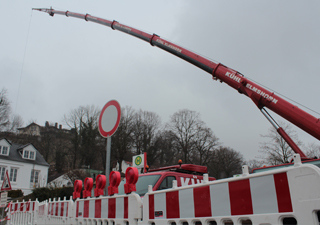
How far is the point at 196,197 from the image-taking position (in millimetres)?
2957

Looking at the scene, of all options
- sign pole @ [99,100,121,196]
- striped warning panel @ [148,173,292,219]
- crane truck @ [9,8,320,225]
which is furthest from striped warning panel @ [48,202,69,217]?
striped warning panel @ [148,173,292,219]

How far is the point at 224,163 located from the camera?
4756 cm

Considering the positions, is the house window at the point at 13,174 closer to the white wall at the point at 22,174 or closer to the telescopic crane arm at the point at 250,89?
the white wall at the point at 22,174

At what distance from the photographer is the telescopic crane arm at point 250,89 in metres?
8.88

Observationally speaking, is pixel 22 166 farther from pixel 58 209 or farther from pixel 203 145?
pixel 58 209

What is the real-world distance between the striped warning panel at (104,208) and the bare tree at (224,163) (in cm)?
4050

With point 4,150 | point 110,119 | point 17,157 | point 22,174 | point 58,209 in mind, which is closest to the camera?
point 110,119

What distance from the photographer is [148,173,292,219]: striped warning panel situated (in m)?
2.24

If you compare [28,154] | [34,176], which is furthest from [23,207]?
[28,154]

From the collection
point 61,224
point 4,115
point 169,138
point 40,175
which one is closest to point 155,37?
point 61,224

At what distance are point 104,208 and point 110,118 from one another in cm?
209

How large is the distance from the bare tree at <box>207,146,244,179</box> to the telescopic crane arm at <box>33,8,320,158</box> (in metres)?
33.7

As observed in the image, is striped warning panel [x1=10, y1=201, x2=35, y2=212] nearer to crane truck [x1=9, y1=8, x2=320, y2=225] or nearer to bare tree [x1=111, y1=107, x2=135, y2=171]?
crane truck [x1=9, y1=8, x2=320, y2=225]

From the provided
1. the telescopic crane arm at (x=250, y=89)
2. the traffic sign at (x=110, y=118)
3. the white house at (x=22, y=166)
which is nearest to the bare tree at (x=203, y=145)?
the white house at (x=22, y=166)
